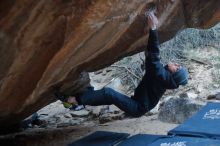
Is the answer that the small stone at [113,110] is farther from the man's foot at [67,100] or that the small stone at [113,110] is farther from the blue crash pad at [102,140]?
the man's foot at [67,100]

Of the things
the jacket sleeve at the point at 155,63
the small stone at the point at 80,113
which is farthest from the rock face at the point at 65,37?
the small stone at the point at 80,113

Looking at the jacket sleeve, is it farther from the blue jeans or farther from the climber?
the blue jeans

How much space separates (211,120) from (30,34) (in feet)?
7.30

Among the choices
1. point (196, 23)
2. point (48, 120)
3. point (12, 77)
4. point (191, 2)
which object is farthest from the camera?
point (48, 120)

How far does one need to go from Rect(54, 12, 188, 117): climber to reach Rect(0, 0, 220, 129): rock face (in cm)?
16

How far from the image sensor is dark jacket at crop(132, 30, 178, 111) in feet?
16.6

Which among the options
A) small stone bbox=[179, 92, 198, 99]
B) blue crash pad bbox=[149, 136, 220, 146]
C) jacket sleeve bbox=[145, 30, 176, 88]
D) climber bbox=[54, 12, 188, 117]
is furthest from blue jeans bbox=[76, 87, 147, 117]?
small stone bbox=[179, 92, 198, 99]

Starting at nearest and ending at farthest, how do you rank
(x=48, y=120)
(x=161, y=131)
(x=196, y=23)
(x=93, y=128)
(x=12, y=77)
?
(x=12, y=77)
(x=196, y=23)
(x=161, y=131)
(x=93, y=128)
(x=48, y=120)

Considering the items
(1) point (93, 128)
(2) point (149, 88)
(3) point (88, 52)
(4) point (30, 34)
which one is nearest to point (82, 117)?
(1) point (93, 128)

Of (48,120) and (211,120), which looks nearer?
(211,120)

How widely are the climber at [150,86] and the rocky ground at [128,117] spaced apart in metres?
0.83

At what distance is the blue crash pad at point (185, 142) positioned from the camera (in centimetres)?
411

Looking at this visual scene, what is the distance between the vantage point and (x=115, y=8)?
4.23 meters

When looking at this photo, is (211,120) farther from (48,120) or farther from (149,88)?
(48,120)
